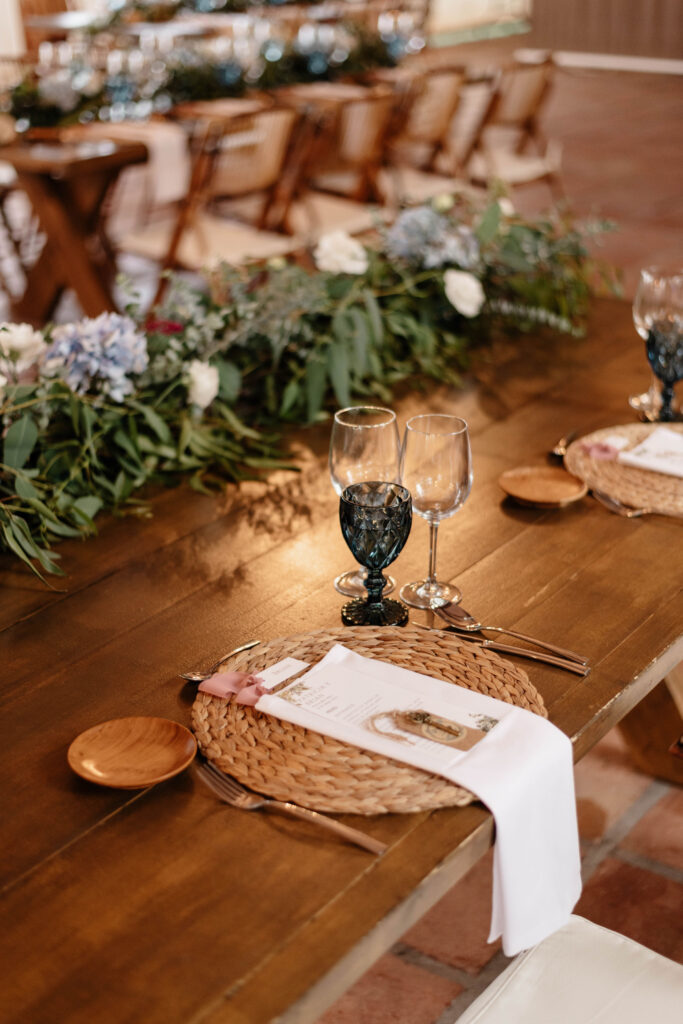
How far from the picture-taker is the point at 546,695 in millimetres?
1193

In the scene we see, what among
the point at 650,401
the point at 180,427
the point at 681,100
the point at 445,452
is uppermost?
the point at 445,452

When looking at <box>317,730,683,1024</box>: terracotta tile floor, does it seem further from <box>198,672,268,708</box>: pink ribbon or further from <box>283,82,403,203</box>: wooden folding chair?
<box>283,82,403,203</box>: wooden folding chair

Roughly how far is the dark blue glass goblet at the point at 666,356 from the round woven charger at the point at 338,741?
0.82 meters

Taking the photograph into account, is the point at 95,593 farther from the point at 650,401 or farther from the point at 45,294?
the point at 45,294

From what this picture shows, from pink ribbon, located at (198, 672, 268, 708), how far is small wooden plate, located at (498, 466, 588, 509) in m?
0.61

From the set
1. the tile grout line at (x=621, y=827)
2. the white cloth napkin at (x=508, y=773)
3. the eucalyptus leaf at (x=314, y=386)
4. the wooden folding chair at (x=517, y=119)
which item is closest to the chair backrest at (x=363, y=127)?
the wooden folding chair at (x=517, y=119)

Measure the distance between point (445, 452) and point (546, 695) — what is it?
313 millimetres

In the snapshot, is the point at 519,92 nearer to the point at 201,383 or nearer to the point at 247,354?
the point at 247,354

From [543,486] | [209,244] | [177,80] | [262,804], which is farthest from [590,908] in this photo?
[177,80]

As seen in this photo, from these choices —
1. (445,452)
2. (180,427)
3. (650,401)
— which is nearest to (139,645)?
(445,452)

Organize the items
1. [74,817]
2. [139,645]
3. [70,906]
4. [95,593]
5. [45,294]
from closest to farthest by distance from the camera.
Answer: [70,906] < [74,817] < [139,645] < [95,593] < [45,294]

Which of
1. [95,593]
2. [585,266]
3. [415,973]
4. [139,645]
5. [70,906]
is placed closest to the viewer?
[70,906]

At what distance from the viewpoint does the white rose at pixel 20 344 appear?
1.67m

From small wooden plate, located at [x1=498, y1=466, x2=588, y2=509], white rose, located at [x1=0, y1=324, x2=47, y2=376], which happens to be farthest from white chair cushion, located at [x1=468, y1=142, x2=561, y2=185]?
white rose, located at [x1=0, y1=324, x2=47, y2=376]
